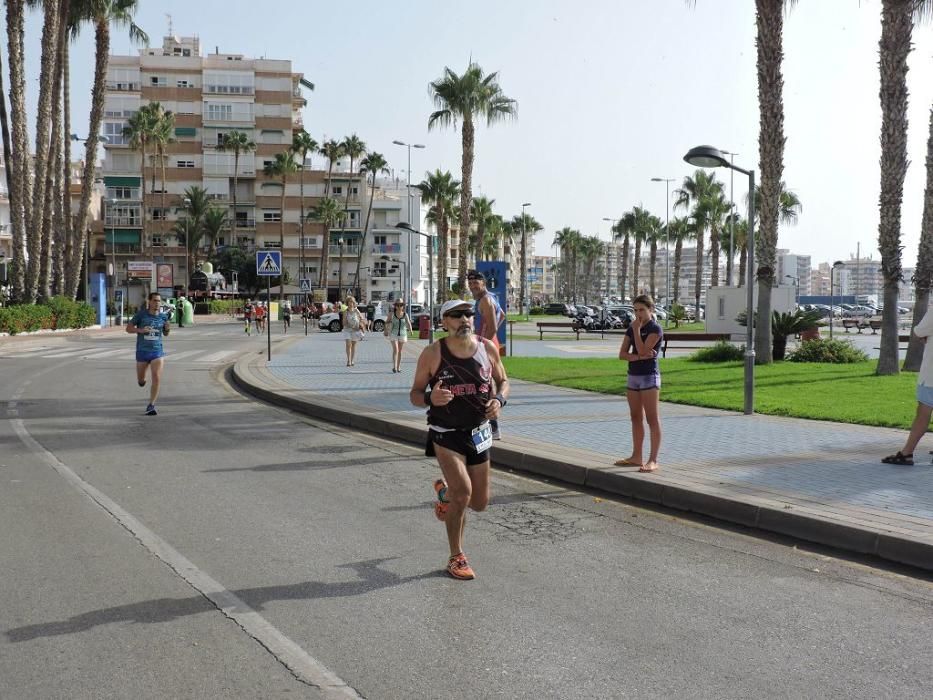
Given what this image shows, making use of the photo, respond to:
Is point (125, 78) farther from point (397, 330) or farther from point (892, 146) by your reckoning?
point (892, 146)

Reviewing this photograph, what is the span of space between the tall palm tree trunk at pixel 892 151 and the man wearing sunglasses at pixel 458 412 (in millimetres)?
14740

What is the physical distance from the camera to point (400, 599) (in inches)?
196

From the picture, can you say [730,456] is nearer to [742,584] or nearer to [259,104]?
[742,584]

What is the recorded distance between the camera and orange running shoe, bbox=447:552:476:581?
17.5 feet

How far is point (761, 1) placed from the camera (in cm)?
1947

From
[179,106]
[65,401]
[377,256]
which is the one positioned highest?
[179,106]

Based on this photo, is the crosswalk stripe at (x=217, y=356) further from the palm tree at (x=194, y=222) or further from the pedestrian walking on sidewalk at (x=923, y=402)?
the palm tree at (x=194, y=222)

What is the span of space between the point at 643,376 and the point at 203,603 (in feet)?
15.6

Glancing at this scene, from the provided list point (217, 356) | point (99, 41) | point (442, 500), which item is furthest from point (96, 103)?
point (442, 500)

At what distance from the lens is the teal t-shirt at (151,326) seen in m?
12.9

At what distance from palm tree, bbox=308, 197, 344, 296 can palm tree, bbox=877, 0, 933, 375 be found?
78.5 m

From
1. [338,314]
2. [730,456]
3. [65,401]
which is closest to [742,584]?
[730,456]

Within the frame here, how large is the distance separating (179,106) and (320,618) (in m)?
98.3

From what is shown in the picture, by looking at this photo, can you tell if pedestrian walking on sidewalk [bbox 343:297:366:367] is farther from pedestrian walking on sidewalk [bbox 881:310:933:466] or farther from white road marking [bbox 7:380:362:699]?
pedestrian walking on sidewalk [bbox 881:310:933:466]
